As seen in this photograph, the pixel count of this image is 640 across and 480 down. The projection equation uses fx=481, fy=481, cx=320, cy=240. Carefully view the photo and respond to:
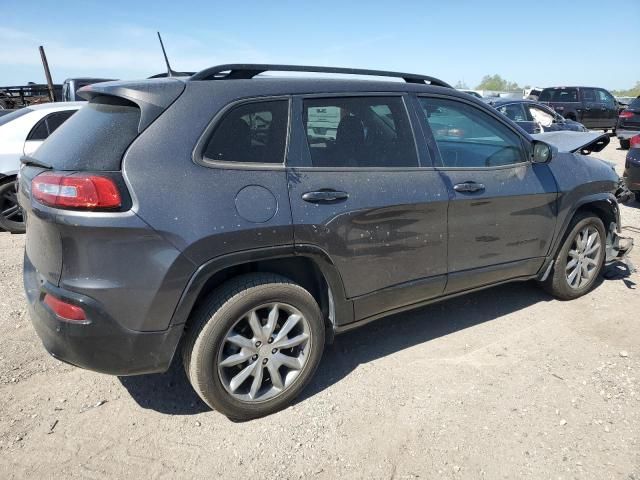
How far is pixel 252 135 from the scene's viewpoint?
2.53 meters

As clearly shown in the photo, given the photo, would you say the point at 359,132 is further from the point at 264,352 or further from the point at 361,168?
the point at 264,352

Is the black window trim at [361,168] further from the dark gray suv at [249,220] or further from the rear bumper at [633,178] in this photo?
the rear bumper at [633,178]

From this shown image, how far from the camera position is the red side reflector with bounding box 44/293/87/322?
2225 millimetres

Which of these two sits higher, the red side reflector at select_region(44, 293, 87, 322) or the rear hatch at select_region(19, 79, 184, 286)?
the rear hatch at select_region(19, 79, 184, 286)

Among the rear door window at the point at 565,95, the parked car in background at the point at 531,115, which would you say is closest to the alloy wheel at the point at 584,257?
the parked car in background at the point at 531,115

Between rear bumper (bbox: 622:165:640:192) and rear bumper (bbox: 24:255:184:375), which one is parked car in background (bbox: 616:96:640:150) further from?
rear bumper (bbox: 24:255:184:375)

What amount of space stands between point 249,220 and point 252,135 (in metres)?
0.47

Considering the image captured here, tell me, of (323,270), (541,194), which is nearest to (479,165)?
(541,194)

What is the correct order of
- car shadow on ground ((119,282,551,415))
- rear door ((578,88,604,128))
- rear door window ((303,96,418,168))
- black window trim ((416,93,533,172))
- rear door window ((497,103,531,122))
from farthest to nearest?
rear door ((578,88,604,128)), rear door window ((497,103,531,122)), black window trim ((416,93,533,172)), car shadow on ground ((119,282,551,415)), rear door window ((303,96,418,168))

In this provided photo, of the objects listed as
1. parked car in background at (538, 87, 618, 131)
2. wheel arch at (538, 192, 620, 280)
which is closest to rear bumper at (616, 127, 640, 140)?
parked car in background at (538, 87, 618, 131)

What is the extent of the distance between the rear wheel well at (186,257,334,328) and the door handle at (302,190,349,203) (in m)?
0.37

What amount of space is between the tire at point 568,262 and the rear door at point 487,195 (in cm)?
→ 28

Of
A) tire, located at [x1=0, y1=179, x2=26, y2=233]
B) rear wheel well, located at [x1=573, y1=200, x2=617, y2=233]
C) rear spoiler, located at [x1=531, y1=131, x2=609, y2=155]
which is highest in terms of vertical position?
rear spoiler, located at [x1=531, y1=131, x2=609, y2=155]

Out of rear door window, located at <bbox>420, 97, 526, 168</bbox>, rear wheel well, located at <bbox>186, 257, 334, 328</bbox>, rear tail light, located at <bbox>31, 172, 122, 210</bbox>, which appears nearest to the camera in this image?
rear tail light, located at <bbox>31, 172, 122, 210</bbox>
